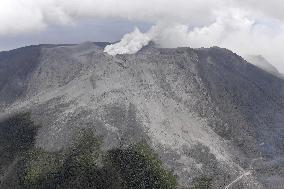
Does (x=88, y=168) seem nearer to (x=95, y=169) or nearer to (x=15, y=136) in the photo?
(x=95, y=169)

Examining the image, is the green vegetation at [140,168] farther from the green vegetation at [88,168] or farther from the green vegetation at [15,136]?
the green vegetation at [15,136]

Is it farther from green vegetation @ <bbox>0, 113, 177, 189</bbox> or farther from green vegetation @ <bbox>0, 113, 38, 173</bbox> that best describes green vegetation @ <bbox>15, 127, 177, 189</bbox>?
green vegetation @ <bbox>0, 113, 38, 173</bbox>

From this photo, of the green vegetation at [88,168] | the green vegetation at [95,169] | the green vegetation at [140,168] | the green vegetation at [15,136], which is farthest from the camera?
the green vegetation at [15,136]

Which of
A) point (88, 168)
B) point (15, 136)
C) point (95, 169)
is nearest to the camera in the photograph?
point (95, 169)

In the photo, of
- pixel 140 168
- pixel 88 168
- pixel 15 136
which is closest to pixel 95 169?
pixel 88 168

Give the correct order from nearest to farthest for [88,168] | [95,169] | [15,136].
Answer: [95,169] → [88,168] → [15,136]

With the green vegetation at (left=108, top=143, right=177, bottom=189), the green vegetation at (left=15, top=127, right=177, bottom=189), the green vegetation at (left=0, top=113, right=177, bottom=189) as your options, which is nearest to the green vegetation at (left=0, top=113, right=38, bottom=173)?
the green vegetation at (left=0, top=113, right=177, bottom=189)

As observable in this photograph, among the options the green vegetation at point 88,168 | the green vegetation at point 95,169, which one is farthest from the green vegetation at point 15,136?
the green vegetation at point 95,169

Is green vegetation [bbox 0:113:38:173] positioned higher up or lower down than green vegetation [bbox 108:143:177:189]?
higher up

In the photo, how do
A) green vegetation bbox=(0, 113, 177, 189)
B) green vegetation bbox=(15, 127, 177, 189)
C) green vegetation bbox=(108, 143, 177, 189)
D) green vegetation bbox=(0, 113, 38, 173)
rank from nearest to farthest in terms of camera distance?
green vegetation bbox=(108, 143, 177, 189), green vegetation bbox=(15, 127, 177, 189), green vegetation bbox=(0, 113, 177, 189), green vegetation bbox=(0, 113, 38, 173)

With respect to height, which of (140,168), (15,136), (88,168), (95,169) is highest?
(15,136)

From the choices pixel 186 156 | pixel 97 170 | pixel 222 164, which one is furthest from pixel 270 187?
pixel 97 170

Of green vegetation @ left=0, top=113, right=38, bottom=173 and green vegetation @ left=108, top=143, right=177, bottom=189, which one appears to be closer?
green vegetation @ left=108, top=143, right=177, bottom=189

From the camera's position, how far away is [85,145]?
518 ft
